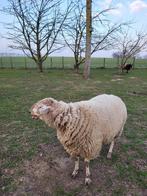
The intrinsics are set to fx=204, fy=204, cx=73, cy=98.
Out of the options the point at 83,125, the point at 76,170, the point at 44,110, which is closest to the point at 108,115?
the point at 83,125

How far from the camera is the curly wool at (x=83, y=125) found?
2490 millimetres

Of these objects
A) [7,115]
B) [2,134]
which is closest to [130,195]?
[2,134]

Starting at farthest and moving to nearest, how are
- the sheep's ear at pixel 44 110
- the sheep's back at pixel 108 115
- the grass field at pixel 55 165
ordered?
the sheep's back at pixel 108 115
the grass field at pixel 55 165
the sheep's ear at pixel 44 110

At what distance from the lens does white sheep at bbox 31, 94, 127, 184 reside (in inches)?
96.1

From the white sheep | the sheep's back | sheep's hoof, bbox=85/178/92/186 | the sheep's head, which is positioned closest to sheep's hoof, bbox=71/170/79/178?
the white sheep

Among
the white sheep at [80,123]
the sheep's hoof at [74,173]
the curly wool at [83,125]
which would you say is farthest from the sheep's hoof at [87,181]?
the curly wool at [83,125]

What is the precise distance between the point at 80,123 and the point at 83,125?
2.2 inches

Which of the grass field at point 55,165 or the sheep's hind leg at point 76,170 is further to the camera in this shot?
the sheep's hind leg at point 76,170

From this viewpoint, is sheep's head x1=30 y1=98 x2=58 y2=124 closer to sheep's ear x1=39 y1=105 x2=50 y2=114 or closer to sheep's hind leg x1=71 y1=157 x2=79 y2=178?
sheep's ear x1=39 y1=105 x2=50 y2=114

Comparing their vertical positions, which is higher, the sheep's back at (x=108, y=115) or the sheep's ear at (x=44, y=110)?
the sheep's ear at (x=44, y=110)

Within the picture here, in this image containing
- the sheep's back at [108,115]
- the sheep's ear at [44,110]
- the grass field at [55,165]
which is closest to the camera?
the sheep's ear at [44,110]

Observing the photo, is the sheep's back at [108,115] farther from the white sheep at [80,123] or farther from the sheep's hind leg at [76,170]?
the sheep's hind leg at [76,170]

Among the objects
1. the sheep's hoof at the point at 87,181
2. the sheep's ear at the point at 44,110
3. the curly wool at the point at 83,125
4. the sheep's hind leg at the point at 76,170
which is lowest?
the sheep's hoof at the point at 87,181

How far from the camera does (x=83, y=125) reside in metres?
2.62
